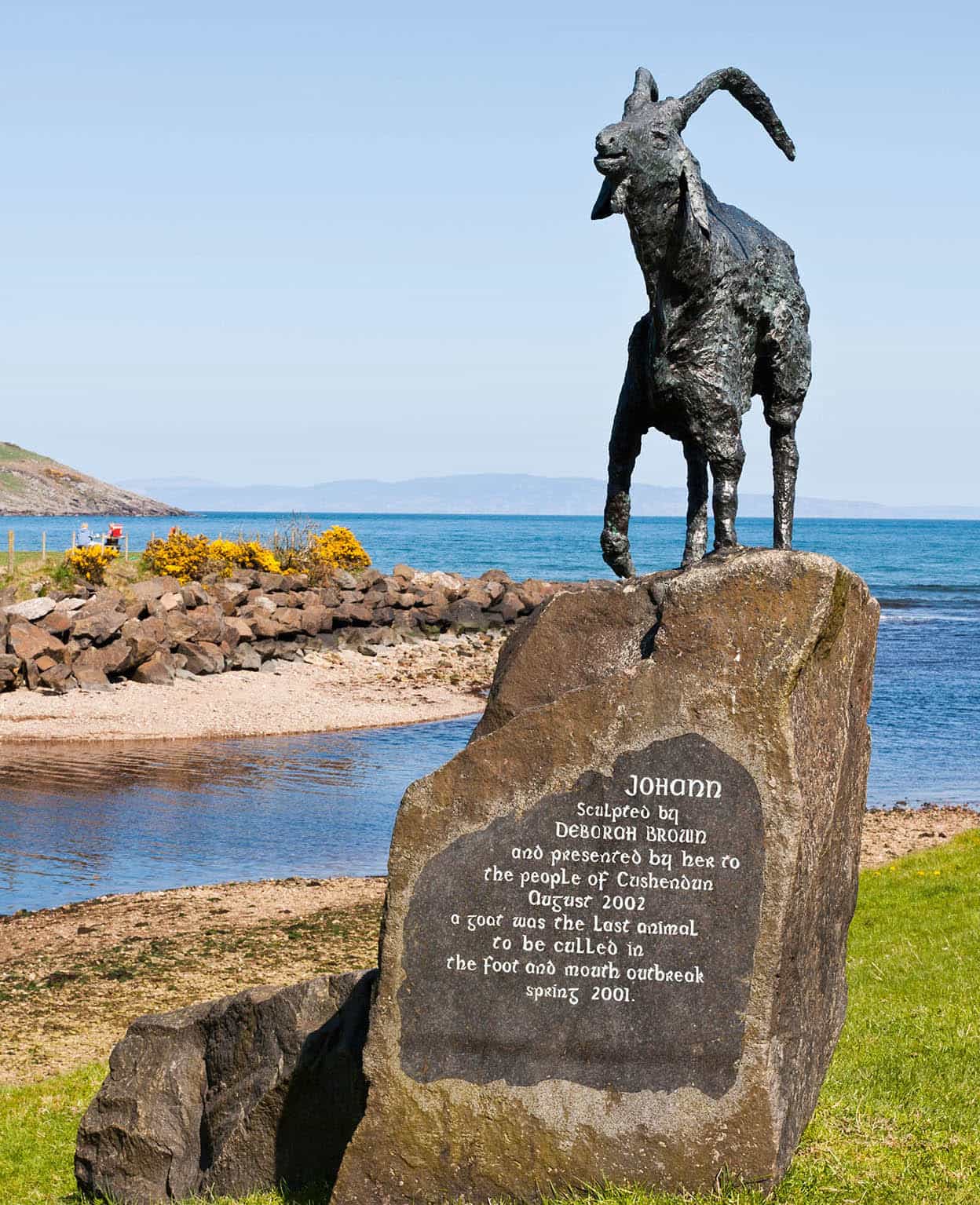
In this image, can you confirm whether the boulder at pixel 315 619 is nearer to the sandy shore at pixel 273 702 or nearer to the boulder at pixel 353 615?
the boulder at pixel 353 615

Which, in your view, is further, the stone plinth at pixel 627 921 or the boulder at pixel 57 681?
the boulder at pixel 57 681

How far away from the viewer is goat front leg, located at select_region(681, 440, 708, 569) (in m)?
6.93

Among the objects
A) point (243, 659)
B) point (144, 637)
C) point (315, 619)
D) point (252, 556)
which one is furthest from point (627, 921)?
point (252, 556)

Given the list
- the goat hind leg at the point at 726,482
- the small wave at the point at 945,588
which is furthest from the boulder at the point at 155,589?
the small wave at the point at 945,588

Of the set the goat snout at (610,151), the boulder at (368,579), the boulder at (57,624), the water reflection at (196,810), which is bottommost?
the water reflection at (196,810)

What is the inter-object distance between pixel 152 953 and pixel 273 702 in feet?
63.7

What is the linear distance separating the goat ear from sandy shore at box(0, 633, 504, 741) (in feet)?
79.7

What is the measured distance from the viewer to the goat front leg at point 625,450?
7.12 meters

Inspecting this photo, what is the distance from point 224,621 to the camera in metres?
36.4

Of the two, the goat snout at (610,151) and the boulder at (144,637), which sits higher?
the goat snout at (610,151)

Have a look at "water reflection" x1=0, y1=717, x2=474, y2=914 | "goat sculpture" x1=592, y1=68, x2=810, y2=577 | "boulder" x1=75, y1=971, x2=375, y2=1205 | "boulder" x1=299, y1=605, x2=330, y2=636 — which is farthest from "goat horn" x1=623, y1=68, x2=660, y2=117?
"boulder" x1=299, y1=605, x2=330, y2=636

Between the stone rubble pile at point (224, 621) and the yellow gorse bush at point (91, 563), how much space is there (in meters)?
1.33

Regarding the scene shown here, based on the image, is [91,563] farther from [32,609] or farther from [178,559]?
[32,609]

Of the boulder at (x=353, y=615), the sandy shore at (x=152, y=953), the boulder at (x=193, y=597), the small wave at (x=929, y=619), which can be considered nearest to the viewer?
the sandy shore at (x=152, y=953)
